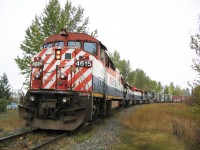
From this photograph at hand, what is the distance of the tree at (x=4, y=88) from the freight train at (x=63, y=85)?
3097 cm

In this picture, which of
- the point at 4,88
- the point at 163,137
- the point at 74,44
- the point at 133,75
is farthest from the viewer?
the point at 133,75

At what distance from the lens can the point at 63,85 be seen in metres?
9.80

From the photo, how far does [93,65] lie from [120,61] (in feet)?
173

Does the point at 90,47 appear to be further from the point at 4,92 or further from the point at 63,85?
the point at 4,92

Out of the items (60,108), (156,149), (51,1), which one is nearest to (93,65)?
(60,108)

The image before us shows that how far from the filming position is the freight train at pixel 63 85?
9188 mm

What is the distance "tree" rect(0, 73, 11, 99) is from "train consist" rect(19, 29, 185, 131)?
31.0 metres

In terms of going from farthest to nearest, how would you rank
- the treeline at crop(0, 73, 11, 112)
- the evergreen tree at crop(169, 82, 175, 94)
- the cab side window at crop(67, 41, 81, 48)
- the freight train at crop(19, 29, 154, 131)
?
the evergreen tree at crop(169, 82, 175, 94)
the treeline at crop(0, 73, 11, 112)
the cab side window at crop(67, 41, 81, 48)
the freight train at crop(19, 29, 154, 131)

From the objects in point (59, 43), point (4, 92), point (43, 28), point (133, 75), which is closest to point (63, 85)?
point (59, 43)

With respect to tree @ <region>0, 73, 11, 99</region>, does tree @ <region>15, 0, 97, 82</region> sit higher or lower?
higher

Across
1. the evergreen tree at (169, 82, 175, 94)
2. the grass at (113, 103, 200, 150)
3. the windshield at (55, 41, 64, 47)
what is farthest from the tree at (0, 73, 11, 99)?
the evergreen tree at (169, 82, 175, 94)

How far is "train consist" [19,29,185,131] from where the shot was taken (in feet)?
30.1

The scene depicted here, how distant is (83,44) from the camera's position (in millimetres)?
11008

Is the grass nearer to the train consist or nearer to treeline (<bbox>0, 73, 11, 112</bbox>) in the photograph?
the train consist
